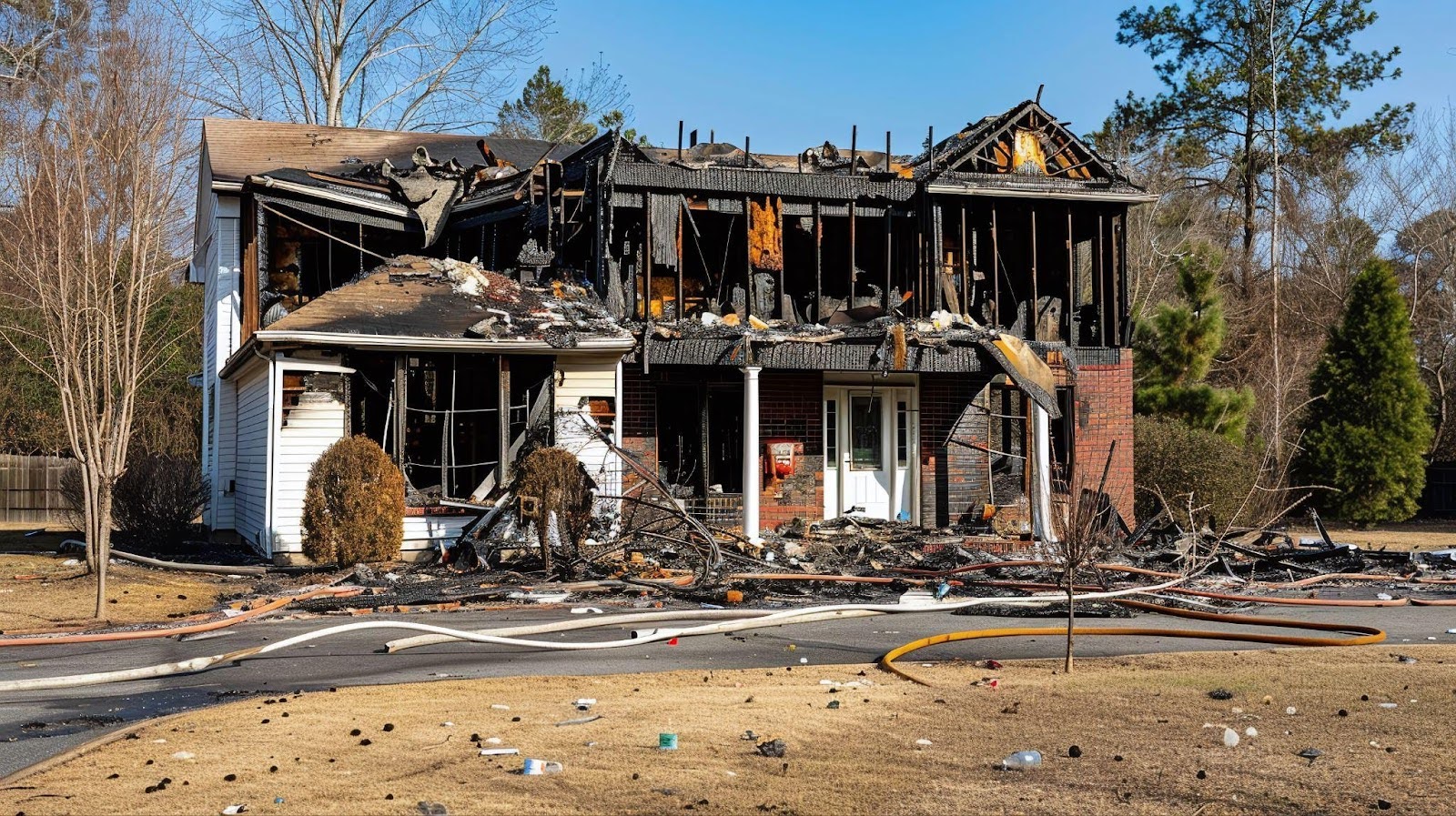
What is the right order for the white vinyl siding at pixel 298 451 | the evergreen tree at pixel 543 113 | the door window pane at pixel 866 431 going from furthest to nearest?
the evergreen tree at pixel 543 113, the door window pane at pixel 866 431, the white vinyl siding at pixel 298 451

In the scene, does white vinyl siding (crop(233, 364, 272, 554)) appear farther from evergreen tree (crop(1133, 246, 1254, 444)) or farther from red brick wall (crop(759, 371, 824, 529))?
evergreen tree (crop(1133, 246, 1254, 444))

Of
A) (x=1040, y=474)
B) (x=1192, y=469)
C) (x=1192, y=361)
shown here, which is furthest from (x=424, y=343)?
(x=1192, y=361)

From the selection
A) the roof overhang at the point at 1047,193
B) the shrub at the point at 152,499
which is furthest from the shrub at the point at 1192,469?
the shrub at the point at 152,499

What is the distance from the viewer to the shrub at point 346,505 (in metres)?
15.7

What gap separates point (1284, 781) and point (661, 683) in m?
3.94

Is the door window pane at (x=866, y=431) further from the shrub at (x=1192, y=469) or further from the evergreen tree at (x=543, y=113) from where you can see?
the evergreen tree at (x=543, y=113)

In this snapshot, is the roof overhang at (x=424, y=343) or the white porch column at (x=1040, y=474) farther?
the white porch column at (x=1040, y=474)

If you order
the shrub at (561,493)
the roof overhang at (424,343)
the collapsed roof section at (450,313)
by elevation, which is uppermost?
the collapsed roof section at (450,313)

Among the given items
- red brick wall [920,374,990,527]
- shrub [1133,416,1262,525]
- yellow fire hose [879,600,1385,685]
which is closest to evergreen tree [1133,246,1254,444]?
shrub [1133,416,1262,525]

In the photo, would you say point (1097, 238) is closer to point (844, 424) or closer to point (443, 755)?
point (844, 424)

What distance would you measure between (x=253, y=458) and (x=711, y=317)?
7.45m

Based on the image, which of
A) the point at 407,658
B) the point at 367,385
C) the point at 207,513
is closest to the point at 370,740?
the point at 407,658

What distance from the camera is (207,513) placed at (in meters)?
23.2

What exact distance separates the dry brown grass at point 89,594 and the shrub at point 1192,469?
16064 mm
